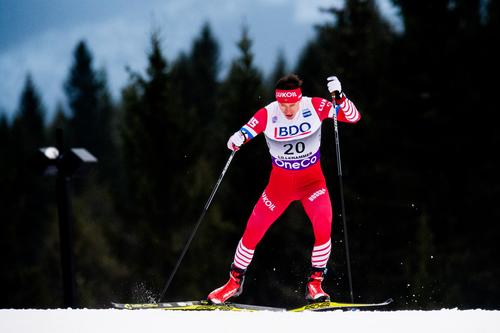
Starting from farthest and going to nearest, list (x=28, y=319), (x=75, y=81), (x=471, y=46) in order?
(x=75, y=81)
(x=471, y=46)
(x=28, y=319)

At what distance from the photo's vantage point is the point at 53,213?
34469 millimetres

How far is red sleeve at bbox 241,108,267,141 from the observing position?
6.66 meters

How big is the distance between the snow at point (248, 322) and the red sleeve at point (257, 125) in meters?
2.17

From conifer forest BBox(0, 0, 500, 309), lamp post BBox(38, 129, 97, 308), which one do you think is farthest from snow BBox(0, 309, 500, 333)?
conifer forest BBox(0, 0, 500, 309)

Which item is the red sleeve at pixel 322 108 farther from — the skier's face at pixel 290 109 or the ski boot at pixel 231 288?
the ski boot at pixel 231 288

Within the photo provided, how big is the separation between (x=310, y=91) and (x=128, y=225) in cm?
723

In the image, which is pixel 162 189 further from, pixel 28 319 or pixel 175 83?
pixel 28 319

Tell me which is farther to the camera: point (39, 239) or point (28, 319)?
point (39, 239)

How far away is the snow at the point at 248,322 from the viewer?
4289 millimetres

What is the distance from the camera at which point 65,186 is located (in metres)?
9.88

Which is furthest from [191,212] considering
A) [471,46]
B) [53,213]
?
[53,213]

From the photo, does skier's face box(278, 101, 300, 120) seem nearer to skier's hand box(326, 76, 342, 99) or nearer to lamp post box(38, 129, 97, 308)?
skier's hand box(326, 76, 342, 99)

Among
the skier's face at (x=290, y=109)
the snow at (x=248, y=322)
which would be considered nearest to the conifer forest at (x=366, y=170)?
the skier's face at (x=290, y=109)

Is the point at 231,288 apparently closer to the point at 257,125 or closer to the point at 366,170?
the point at 257,125
